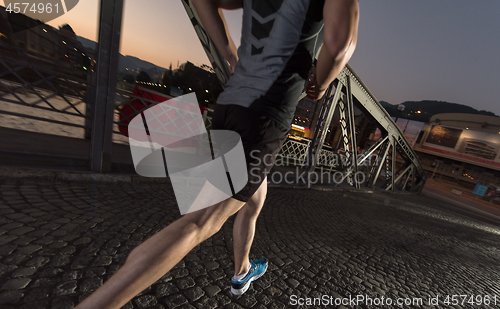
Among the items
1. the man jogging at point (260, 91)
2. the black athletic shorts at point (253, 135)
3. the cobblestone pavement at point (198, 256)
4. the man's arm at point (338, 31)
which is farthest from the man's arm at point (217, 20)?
the cobblestone pavement at point (198, 256)

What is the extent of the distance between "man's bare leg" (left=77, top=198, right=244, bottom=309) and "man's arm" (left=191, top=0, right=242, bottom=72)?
3.22ft

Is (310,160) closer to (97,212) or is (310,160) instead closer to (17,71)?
(97,212)

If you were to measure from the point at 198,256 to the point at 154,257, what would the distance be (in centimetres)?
125

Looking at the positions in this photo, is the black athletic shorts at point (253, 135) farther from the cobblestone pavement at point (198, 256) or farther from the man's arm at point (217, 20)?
the cobblestone pavement at point (198, 256)

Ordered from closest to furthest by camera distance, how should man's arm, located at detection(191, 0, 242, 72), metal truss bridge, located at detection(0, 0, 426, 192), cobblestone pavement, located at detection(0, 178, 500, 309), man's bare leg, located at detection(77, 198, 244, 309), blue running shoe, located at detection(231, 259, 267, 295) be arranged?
man's bare leg, located at detection(77, 198, 244, 309) → man's arm, located at detection(191, 0, 242, 72) → cobblestone pavement, located at detection(0, 178, 500, 309) → blue running shoe, located at detection(231, 259, 267, 295) → metal truss bridge, located at detection(0, 0, 426, 192)

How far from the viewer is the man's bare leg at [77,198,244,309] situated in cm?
82

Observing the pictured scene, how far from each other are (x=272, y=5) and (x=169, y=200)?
2.90m

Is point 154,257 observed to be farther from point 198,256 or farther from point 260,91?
point 198,256

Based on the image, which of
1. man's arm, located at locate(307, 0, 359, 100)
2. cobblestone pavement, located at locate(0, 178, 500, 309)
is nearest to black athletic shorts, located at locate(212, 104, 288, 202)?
man's arm, located at locate(307, 0, 359, 100)

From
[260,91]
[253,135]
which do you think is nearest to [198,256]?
[253,135]

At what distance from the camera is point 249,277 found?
1698 mm

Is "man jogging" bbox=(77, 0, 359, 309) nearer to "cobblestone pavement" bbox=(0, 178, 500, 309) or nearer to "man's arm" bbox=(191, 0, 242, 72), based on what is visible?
"man's arm" bbox=(191, 0, 242, 72)

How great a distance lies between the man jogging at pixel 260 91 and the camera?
86 cm

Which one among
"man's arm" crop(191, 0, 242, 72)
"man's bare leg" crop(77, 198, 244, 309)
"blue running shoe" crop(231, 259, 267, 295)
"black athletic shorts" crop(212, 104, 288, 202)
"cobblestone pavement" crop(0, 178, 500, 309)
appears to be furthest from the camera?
"blue running shoe" crop(231, 259, 267, 295)
